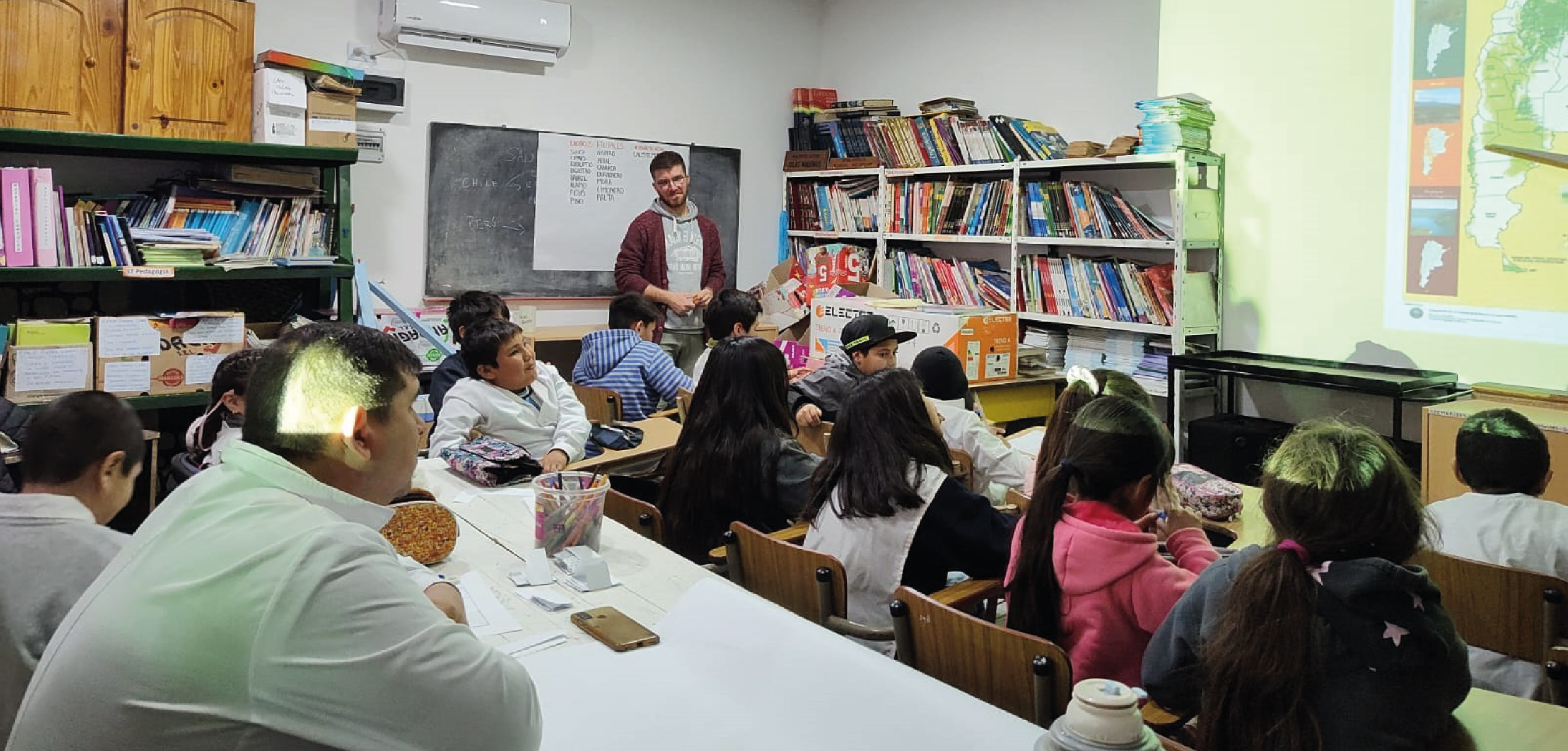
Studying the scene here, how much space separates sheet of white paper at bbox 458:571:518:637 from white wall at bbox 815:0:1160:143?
4.27 metres

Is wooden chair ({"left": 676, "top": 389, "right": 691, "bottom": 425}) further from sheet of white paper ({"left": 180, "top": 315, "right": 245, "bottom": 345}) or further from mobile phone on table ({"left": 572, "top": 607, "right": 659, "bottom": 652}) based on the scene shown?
mobile phone on table ({"left": 572, "top": 607, "right": 659, "bottom": 652})

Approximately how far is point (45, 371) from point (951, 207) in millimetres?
4069

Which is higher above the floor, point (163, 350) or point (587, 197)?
point (587, 197)

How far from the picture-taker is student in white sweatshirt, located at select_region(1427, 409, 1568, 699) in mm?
2145

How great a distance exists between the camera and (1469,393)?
12.9 feet

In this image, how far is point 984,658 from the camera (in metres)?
1.68

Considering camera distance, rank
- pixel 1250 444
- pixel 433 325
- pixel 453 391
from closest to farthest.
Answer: pixel 453 391
pixel 1250 444
pixel 433 325

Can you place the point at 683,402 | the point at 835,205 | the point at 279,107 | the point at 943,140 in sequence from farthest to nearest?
1. the point at 835,205
2. the point at 943,140
3. the point at 279,107
4. the point at 683,402

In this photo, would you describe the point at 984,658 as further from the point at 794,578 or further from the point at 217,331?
the point at 217,331

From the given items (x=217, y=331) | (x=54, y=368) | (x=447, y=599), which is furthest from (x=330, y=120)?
(x=447, y=599)

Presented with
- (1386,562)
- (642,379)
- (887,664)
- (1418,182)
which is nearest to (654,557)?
(887,664)

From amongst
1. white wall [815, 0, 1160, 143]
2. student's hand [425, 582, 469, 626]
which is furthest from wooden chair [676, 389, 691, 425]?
white wall [815, 0, 1160, 143]

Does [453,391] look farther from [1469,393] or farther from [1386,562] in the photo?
[1469,393]

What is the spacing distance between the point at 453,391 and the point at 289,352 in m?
1.95
